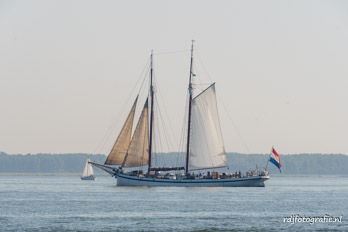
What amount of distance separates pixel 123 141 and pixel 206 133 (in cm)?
1127

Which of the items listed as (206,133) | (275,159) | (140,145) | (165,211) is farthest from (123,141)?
(165,211)

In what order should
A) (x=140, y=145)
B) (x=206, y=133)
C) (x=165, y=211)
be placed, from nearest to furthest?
(x=165, y=211) → (x=140, y=145) → (x=206, y=133)

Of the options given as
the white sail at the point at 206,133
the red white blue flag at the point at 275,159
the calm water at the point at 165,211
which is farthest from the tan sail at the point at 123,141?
the red white blue flag at the point at 275,159

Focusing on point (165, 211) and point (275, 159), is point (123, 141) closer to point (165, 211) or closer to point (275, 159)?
point (275, 159)

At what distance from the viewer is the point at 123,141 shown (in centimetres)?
12038

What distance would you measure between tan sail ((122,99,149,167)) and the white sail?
629 centimetres

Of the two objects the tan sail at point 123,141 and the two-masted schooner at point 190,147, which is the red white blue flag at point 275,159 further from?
the tan sail at point 123,141

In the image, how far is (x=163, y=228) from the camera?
227 feet

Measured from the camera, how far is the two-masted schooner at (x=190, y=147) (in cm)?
12125

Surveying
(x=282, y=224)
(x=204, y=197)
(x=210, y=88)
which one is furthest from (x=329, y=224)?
(x=210, y=88)

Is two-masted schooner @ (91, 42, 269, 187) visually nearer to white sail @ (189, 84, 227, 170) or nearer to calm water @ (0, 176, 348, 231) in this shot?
white sail @ (189, 84, 227, 170)

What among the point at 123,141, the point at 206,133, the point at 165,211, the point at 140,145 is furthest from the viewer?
the point at 206,133

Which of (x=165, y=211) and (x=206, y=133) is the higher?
(x=206, y=133)

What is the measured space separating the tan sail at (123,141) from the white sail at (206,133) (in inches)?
353
